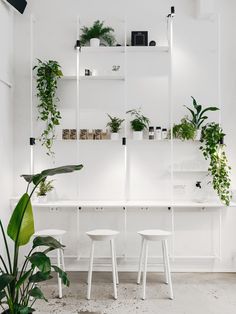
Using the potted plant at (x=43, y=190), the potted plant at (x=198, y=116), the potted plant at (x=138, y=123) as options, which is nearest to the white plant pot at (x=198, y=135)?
the potted plant at (x=198, y=116)

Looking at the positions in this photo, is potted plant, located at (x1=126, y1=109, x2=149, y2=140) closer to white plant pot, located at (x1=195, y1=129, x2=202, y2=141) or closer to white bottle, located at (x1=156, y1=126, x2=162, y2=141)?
white bottle, located at (x1=156, y1=126, x2=162, y2=141)

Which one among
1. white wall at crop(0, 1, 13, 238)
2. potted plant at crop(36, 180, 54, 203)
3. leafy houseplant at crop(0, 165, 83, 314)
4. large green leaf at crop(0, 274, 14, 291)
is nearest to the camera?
large green leaf at crop(0, 274, 14, 291)

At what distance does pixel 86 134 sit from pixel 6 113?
951mm

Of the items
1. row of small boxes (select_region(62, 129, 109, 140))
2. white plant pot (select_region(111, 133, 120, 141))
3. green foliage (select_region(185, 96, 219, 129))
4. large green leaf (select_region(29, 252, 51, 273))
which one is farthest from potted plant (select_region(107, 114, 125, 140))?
large green leaf (select_region(29, 252, 51, 273))

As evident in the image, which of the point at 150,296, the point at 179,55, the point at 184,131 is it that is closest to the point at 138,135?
the point at 184,131

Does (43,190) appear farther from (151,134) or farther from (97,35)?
(97,35)

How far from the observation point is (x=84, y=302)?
3.50 m

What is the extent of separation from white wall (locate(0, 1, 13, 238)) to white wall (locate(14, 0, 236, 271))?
0.11 metres

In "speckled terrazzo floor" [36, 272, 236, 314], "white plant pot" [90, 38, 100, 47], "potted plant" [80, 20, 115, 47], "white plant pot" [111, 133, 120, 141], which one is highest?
"potted plant" [80, 20, 115, 47]

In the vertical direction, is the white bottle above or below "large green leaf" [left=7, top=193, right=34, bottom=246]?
above

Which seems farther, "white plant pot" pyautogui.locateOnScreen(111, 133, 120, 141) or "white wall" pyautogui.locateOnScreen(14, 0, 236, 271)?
"white wall" pyautogui.locateOnScreen(14, 0, 236, 271)

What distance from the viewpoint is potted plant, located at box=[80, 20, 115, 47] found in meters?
4.37

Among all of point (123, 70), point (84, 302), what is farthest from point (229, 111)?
point (84, 302)

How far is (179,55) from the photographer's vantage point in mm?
4488
